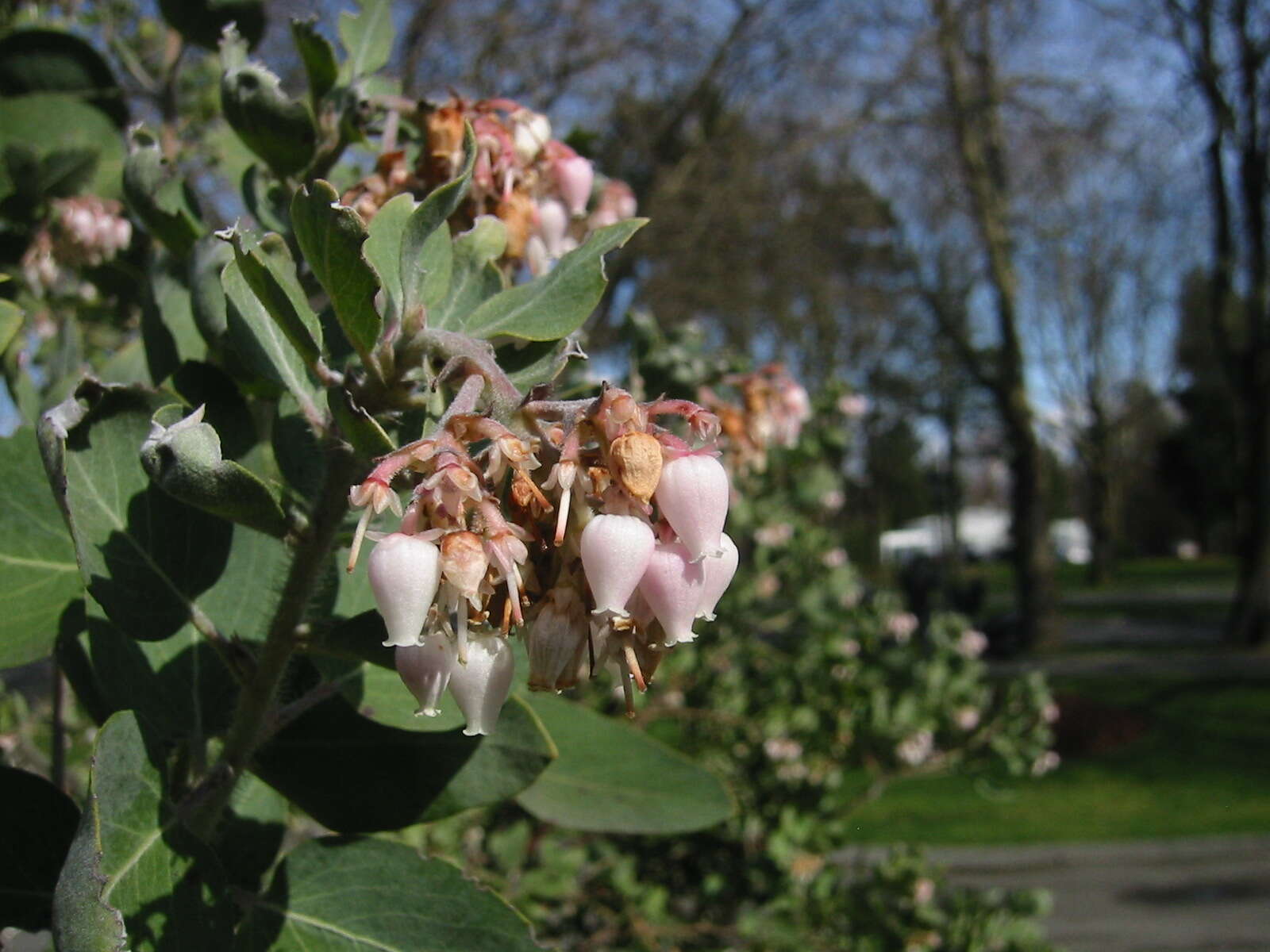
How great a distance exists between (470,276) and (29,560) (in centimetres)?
55

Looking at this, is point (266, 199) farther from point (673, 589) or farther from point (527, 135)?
point (673, 589)

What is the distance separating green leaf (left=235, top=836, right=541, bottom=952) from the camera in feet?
3.49

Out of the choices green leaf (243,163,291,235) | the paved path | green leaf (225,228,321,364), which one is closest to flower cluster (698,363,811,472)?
green leaf (243,163,291,235)

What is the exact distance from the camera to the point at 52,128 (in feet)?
6.13

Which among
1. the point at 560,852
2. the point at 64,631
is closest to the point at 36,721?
the point at 560,852

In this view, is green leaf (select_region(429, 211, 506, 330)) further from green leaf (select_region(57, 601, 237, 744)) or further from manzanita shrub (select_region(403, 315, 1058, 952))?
manzanita shrub (select_region(403, 315, 1058, 952))

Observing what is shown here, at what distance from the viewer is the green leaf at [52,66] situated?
1.81 metres

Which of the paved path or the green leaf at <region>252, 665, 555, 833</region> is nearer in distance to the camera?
the green leaf at <region>252, 665, 555, 833</region>

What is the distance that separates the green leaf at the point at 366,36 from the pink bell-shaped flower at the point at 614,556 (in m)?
0.89

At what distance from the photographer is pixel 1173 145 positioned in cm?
1527

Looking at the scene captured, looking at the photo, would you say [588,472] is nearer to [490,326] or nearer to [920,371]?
[490,326]

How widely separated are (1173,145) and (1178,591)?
21.2m

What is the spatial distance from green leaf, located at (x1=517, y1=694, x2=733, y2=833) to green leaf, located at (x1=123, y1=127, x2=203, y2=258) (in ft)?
2.38

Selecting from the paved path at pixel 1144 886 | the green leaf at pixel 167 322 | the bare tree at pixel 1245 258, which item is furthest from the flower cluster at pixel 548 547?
the bare tree at pixel 1245 258
